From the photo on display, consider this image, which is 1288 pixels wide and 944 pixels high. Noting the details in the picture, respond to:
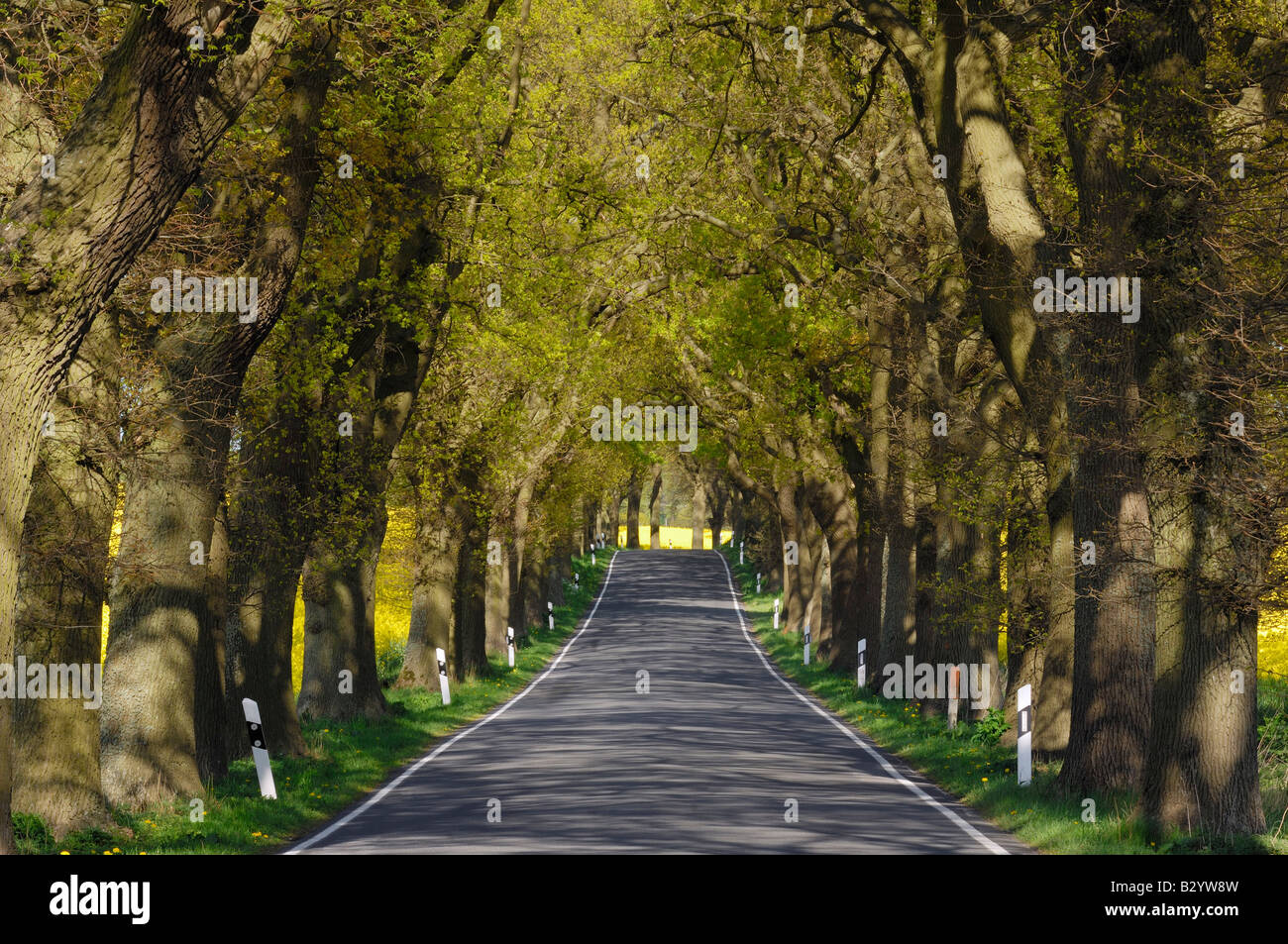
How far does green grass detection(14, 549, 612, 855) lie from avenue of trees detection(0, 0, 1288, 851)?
1.97ft

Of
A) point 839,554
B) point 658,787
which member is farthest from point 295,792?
point 839,554

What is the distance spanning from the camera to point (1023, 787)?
56.5ft

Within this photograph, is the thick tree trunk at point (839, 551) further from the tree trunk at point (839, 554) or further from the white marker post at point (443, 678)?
the white marker post at point (443, 678)

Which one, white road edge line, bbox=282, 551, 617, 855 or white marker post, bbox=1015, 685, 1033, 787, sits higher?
white marker post, bbox=1015, 685, 1033, 787

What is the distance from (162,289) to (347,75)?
11.6ft

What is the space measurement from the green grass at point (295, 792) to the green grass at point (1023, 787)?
262 inches

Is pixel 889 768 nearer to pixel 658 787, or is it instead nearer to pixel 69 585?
pixel 658 787

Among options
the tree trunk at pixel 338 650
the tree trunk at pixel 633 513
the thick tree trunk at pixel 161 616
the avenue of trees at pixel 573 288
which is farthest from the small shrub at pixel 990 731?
the tree trunk at pixel 633 513

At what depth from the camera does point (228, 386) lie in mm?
16266

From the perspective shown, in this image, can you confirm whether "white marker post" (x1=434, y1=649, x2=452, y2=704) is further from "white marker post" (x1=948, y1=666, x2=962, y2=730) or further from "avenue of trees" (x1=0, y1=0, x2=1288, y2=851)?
"white marker post" (x1=948, y1=666, x2=962, y2=730)

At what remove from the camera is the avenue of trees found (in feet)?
40.8

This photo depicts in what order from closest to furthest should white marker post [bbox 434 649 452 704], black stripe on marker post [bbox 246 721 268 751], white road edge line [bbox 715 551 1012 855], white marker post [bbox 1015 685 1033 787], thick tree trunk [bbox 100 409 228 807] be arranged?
white road edge line [bbox 715 551 1012 855] → thick tree trunk [bbox 100 409 228 807] → black stripe on marker post [bbox 246 721 268 751] → white marker post [bbox 1015 685 1033 787] → white marker post [bbox 434 649 452 704]

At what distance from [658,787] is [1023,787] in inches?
150

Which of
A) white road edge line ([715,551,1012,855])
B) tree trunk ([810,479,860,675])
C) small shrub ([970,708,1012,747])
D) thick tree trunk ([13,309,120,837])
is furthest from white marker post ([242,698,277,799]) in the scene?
tree trunk ([810,479,860,675])
